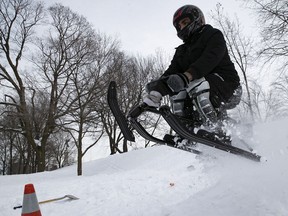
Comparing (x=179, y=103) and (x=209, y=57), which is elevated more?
(x=209, y=57)

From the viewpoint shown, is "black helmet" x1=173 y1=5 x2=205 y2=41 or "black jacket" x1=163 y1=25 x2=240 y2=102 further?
"black helmet" x1=173 y1=5 x2=205 y2=41

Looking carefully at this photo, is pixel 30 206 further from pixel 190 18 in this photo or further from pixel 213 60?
pixel 190 18

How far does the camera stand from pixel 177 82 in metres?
2.75

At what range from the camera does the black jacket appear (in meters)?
2.98

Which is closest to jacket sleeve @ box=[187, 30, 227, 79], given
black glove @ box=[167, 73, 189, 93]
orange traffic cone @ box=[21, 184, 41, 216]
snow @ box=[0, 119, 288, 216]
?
black glove @ box=[167, 73, 189, 93]

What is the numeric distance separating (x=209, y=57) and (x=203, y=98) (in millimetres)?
519

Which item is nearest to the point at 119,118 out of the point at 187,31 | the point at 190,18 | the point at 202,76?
the point at 202,76

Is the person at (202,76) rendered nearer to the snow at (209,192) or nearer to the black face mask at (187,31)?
the black face mask at (187,31)

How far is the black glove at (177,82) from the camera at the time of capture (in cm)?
275

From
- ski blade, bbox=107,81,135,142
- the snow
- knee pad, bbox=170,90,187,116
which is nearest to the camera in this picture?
the snow

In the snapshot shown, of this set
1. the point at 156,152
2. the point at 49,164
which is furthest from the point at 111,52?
the point at 49,164

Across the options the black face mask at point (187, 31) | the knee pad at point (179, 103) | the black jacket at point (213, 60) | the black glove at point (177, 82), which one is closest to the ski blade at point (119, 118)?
the knee pad at point (179, 103)

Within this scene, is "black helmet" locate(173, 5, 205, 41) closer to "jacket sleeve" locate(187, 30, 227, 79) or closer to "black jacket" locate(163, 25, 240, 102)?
"black jacket" locate(163, 25, 240, 102)

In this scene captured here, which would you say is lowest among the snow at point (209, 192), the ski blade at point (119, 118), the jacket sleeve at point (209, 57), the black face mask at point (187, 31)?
the snow at point (209, 192)
